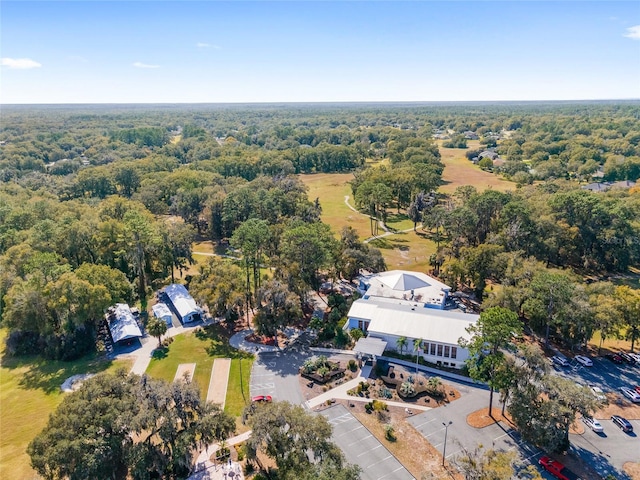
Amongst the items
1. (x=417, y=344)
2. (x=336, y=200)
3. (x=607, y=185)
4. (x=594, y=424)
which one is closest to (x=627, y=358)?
(x=594, y=424)

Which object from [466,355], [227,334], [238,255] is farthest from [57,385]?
[466,355]

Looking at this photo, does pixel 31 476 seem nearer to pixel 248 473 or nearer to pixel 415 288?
pixel 248 473

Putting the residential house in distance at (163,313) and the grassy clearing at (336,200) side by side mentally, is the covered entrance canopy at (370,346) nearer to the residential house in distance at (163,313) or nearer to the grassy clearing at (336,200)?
the residential house in distance at (163,313)

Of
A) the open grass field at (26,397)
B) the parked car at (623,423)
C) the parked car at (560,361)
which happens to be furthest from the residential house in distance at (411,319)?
the open grass field at (26,397)

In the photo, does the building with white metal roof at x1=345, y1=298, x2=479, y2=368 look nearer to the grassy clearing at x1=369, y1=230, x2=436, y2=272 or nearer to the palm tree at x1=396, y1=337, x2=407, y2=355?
the palm tree at x1=396, y1=337, x2=407, y2=355

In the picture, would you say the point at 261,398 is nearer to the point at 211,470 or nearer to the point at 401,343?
the point at 211,470

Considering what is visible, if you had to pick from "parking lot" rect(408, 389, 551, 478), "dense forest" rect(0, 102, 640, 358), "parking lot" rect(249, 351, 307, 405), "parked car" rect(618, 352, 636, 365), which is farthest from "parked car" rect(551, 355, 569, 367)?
"parking lot" rect(249, 351, 307, 405)
